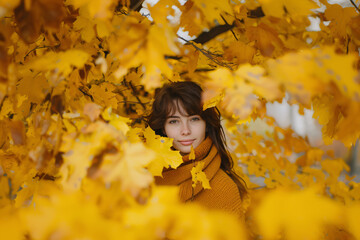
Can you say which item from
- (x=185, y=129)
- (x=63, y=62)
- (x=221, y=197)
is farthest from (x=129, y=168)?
(x=221, y=197)

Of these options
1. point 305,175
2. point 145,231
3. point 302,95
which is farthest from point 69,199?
point 305,175

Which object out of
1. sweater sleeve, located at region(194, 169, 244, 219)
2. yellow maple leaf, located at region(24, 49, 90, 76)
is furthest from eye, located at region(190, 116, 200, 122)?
yellow maple leaf, located at region(24, 49, 90, 76)

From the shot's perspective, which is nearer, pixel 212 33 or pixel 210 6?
pixel 210 6

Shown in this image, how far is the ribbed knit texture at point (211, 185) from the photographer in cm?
172

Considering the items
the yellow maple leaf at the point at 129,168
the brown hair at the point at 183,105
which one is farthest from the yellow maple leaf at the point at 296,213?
the brown hair at the point at 183,105

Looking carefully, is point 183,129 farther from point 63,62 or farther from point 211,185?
point 63,62

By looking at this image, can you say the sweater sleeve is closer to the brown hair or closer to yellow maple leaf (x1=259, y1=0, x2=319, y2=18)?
A: the brown hair

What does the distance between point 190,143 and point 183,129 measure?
0.35 ft

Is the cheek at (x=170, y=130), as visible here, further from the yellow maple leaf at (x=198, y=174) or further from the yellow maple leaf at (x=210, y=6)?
the yellow maple leaf at (x=210, y=6)

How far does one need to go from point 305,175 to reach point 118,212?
9.12 feet

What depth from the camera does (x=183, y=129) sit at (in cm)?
173

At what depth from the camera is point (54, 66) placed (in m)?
0.91

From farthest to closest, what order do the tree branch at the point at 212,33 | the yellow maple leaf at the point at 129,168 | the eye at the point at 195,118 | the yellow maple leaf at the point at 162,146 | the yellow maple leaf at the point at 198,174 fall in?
1. the tree branch at the point at 212,33
2. the eye at the point at 195,118
3. the yellow maple leaf at the point at 198,174
4. the yellow maple leaf at the point at 162,146
5. the yellow maple leaf at the point at 129,168

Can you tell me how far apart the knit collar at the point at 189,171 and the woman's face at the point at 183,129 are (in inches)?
2.6
